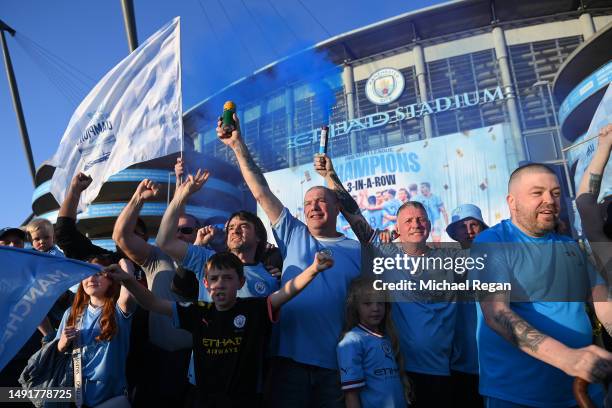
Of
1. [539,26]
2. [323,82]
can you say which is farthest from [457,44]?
[323,82]

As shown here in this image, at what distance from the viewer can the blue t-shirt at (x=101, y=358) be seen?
8.34 feet

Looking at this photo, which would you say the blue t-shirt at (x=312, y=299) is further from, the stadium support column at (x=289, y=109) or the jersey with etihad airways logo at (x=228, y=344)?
the stadium support column at (x=289, y=109)

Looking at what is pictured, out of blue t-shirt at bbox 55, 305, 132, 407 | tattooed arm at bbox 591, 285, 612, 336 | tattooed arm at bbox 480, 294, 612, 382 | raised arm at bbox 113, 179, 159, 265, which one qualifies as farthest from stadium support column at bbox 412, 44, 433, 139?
tattooed arm at bbox 480, 294, 612, 382

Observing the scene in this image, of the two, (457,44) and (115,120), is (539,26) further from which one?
(115,120)

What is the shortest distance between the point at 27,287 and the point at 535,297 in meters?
2.42

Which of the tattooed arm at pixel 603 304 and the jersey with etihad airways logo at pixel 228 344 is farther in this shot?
the jersey with etihad airways logo at pixel 228 344

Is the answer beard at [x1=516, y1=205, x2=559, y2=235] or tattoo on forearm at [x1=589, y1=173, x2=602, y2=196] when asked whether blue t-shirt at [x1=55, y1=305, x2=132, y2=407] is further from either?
tattoo on forearm at [x1=589, y1=173, x2=602, y2=196]

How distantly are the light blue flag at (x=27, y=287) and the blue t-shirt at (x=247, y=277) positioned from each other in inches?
26.9

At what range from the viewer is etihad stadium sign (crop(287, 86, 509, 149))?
2158 cm

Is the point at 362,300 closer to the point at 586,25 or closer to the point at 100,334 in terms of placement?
the point at 100,334

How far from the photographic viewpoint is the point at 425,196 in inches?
560

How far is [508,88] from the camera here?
21.7 metres

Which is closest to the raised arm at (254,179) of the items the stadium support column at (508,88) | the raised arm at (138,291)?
the raised arm at (138,291)

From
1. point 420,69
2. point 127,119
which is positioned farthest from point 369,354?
point 420,69
